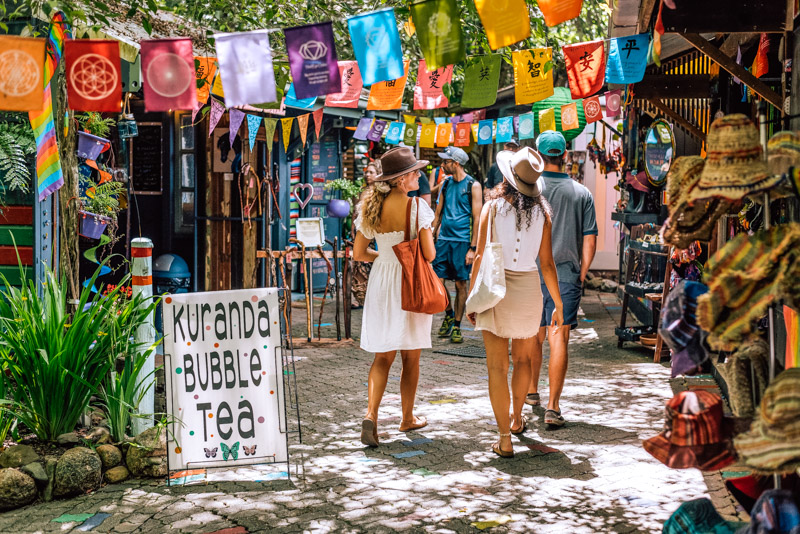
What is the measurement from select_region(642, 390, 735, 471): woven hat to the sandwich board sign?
2699mm

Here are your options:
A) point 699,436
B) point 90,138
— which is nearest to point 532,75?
point 90,138

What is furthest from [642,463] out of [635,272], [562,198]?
[635,272]

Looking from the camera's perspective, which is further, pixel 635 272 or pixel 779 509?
pixel 635 272

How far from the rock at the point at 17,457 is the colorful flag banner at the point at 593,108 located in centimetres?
779

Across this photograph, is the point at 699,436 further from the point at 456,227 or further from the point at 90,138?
the point at 456,227

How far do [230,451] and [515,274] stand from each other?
2.10m

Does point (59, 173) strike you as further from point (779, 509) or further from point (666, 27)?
point (779, 509)

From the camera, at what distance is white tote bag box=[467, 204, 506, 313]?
212 inches

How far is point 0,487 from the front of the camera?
455 centimetres

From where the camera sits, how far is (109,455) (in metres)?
5.07

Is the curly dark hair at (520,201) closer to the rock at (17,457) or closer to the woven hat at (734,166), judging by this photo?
the woven hat at (734,166)

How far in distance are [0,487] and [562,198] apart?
422 cm

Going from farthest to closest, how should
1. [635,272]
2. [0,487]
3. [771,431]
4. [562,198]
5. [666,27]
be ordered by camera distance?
[635,272]
[562,198]
[0,487]
[666,27]
[771,431]

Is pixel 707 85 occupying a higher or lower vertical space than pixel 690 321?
higher
